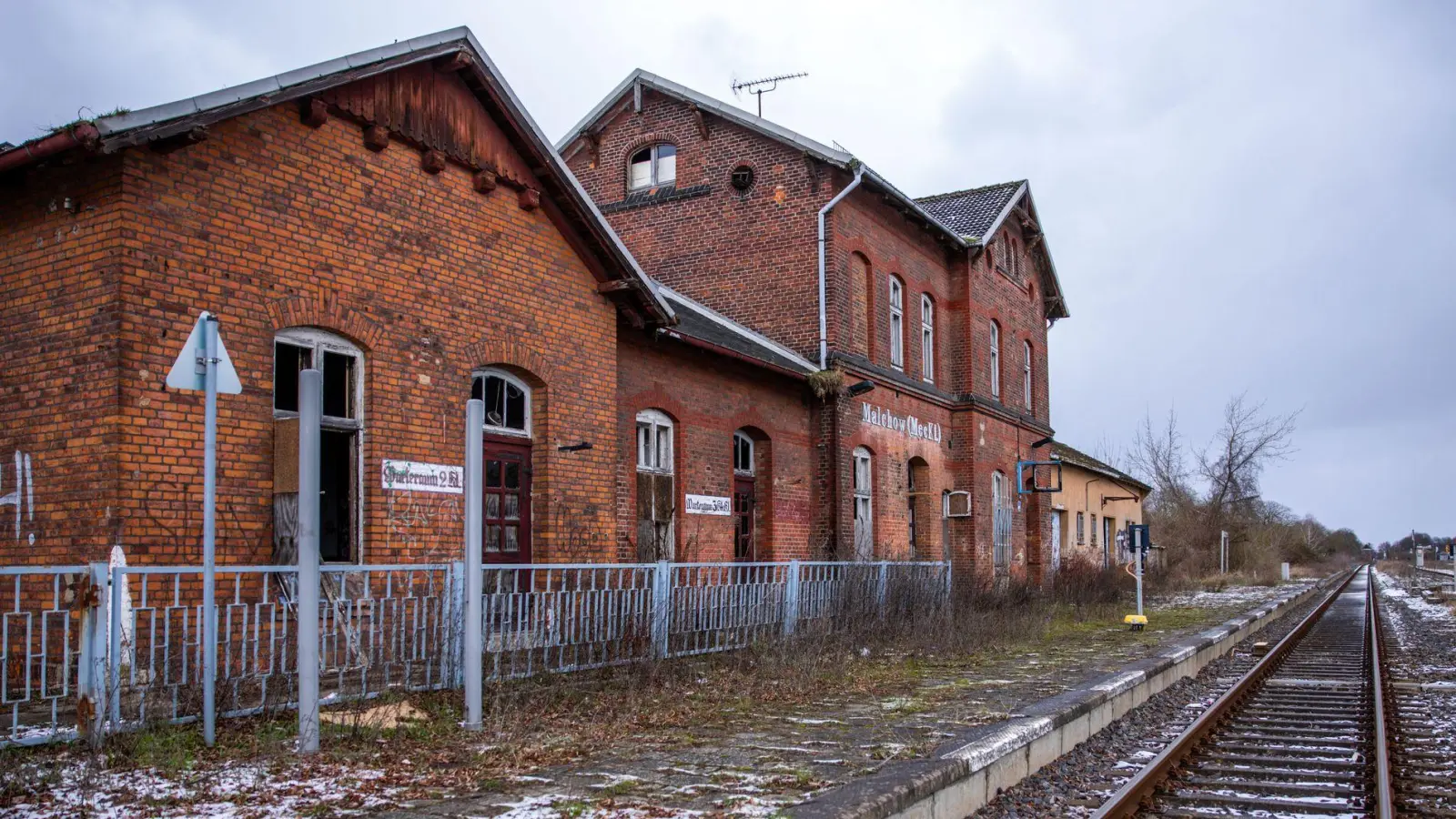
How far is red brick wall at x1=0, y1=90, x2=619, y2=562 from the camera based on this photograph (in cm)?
815

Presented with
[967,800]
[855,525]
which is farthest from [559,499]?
[855,525]

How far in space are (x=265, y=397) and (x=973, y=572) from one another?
1453 centimetres

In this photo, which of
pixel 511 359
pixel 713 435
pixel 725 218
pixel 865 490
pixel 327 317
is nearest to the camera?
pixel 327 317

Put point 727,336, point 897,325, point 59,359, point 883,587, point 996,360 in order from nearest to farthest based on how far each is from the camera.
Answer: point 59,359
point 883,587
point 727,336
point 897,325
point 996,360

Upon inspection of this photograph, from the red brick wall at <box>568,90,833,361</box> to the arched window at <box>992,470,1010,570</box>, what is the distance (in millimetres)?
7775

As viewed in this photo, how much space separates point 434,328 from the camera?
34.6 feet

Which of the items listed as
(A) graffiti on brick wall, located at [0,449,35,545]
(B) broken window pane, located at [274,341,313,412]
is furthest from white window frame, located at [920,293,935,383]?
(A) graffiti on brick wall, located at [0,449,35,545]

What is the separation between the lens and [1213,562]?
5288 cm

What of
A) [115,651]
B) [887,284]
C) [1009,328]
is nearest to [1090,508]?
[1009,328]

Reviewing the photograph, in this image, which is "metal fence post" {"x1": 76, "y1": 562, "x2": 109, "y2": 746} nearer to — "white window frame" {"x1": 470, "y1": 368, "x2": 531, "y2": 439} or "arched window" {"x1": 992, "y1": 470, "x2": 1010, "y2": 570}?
"white window frame" {"x1": 470, "y1": 368, "x2": 531, "y2": 439}

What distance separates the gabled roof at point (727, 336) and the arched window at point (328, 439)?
4.60 m

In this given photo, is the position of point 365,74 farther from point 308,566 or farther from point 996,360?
point 996,360

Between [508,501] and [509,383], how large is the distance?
3.92 feet

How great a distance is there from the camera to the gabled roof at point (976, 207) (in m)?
24.0
